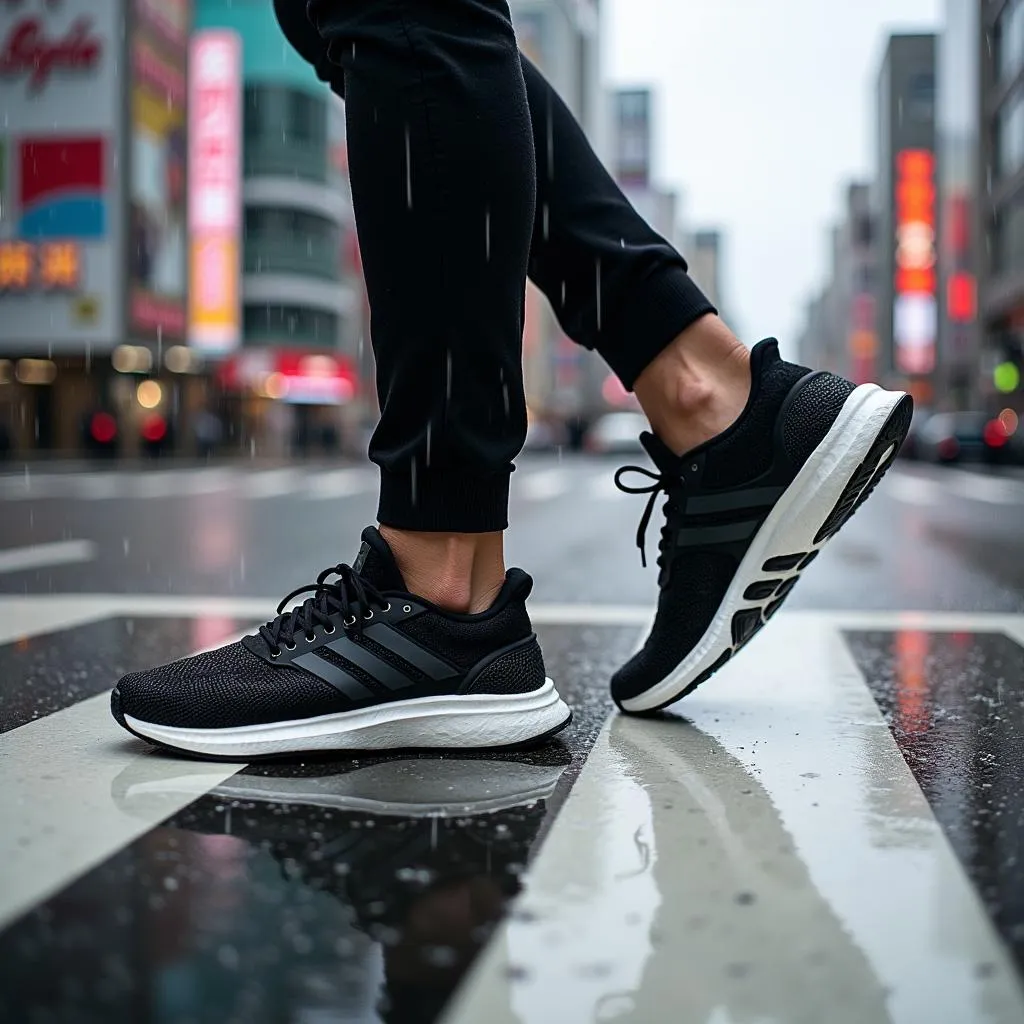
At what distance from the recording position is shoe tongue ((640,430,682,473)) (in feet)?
5.98

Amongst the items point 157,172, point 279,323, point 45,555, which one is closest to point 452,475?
point 45,555

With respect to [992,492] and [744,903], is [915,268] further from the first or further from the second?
[744,903]

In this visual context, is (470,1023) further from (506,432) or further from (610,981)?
(506,432)

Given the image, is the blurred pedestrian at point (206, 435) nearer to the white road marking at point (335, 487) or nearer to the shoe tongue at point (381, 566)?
the white road marking at point (335, 487)

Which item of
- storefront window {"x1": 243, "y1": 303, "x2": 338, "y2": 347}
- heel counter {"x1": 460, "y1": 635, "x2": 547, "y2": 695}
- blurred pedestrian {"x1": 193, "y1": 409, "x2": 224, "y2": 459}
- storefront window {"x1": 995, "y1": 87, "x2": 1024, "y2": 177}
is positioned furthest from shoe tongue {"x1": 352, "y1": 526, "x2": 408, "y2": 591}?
storefront window {"x1": 243, "y1": 303, "x2": 338, "y2": 347}

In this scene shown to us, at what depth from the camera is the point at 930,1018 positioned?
0.84 metres

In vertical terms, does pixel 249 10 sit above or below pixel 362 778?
above

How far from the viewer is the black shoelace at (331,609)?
160 centimetres

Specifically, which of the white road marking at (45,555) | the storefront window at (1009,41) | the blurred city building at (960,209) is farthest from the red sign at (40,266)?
the white road marking at (45,555)

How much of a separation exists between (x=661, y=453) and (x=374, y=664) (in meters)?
0.52

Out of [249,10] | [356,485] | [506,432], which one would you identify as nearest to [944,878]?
[506,432]

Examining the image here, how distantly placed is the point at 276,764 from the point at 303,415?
4558cm

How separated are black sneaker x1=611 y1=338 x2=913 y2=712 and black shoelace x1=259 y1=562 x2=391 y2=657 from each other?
15.7 inches

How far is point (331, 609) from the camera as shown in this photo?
1625mm
